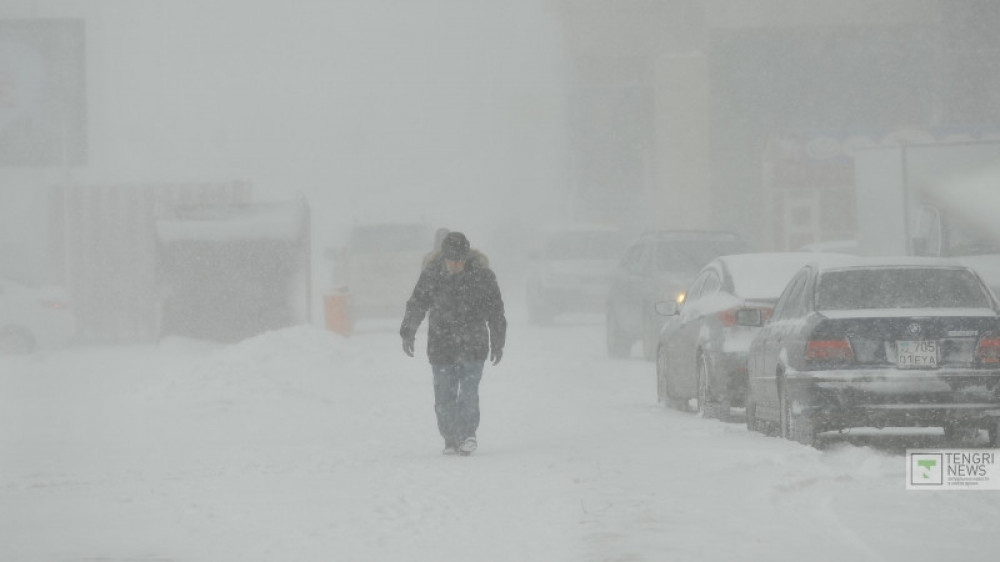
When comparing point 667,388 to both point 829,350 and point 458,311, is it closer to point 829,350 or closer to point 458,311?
point 458,311

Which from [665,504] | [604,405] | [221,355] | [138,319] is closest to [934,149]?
[604,405]

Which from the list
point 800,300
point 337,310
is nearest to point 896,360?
point 800,300

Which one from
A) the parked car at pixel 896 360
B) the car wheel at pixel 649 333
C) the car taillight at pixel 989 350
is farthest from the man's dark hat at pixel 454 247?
the car wheel at pixel 649 333

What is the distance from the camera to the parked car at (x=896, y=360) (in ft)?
36.7

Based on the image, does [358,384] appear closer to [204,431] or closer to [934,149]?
[204,431]

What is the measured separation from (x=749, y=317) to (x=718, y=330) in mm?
1569

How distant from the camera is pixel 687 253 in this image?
2322cm

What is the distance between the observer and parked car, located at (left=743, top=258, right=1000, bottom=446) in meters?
11.2

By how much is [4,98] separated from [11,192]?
7078 cm

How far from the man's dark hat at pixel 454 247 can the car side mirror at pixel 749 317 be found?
217 cm

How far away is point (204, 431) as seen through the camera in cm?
1484

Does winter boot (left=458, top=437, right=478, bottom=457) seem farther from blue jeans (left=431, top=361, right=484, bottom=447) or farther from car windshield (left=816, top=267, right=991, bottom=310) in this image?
car windshield (left=816, top=267, right=991, bottom=310)

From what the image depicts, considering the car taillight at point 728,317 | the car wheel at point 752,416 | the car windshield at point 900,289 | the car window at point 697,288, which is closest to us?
the car windshield at point 900,289

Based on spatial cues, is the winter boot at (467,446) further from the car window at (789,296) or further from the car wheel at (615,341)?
the car wheel at (615,341)
